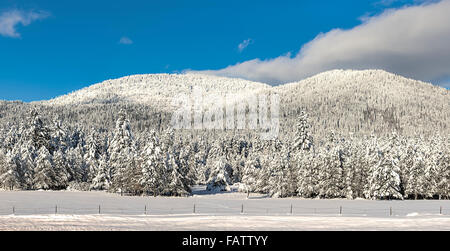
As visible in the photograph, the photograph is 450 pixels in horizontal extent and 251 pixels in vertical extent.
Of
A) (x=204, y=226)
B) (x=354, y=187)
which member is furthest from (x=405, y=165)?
(x=204, y=226)

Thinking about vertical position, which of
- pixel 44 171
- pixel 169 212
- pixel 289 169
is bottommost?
pixel 169 212

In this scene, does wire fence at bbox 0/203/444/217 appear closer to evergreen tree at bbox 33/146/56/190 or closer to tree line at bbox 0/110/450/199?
tree line at bbox 0/110/450/199

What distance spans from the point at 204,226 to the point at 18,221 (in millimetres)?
15176

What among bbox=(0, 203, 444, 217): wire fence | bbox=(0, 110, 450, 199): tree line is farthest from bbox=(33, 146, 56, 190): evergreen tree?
bbox=(0, 203, 444, 217): wire fence

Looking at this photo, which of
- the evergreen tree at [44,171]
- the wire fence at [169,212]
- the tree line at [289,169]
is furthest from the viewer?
the evergreen tree at [44,171]

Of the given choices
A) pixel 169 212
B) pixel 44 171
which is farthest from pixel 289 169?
pixel 44 171

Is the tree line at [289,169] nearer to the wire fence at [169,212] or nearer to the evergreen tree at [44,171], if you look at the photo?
the evergreen tree at [44,171]

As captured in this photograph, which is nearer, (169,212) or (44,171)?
(169,212)

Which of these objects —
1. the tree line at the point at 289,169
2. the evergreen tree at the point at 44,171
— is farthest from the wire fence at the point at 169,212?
the evergreen tree at the point at 44,171

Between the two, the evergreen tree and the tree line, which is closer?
the tree line

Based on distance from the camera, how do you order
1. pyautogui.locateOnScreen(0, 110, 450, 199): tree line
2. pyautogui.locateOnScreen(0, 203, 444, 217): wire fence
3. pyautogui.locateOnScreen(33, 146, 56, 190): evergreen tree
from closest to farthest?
pyautogui.locateOnScreen(0, 203, 444, 217): wire fence
pyautogui.locateOnScreen(0, 110, 450, 199): tree line
pyautogui.locateOnScreen(33, 146, 56, 190): evergreen tree

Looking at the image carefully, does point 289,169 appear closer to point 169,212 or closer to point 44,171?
point 169,212

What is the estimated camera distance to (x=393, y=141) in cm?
7306
